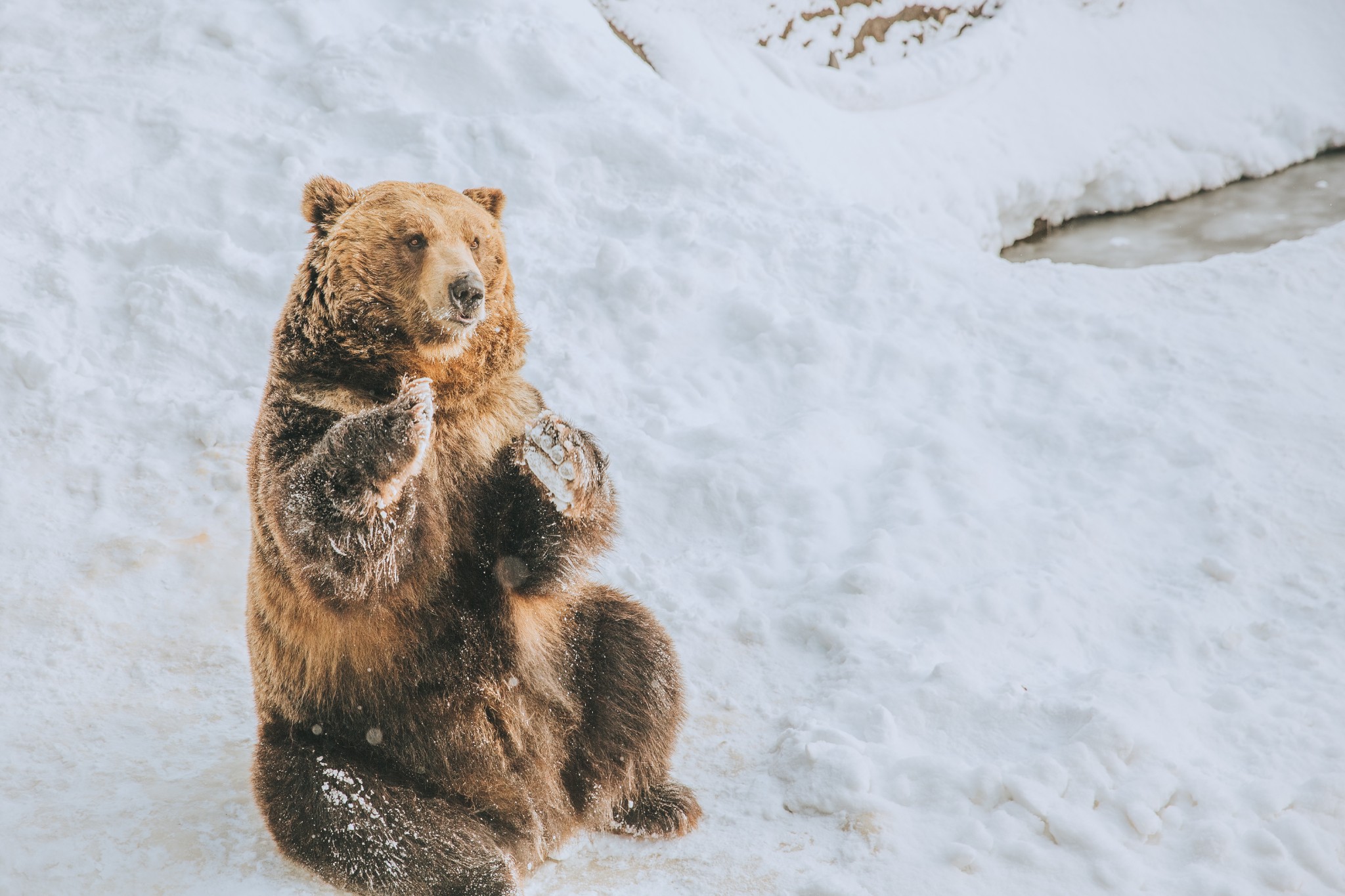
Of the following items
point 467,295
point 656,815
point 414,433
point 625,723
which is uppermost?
point 467,295

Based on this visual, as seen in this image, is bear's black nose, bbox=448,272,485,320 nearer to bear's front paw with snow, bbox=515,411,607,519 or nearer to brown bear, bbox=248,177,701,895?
brown bear, bbox=248,177,701,895

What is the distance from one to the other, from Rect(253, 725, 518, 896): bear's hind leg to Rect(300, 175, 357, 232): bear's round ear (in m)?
1.45

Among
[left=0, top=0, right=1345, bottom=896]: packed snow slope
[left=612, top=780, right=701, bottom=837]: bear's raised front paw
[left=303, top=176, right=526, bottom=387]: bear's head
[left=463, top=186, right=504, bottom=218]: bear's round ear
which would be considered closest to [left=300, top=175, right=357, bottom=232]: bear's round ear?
[left=303, top=176, right=526, bottom=387]: bear's head

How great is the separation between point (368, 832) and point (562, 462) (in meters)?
1.06

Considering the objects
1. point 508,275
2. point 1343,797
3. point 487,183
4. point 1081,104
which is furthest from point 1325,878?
point 1081,104

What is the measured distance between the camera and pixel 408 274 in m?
3.05

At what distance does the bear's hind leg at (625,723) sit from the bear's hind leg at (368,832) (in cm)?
45

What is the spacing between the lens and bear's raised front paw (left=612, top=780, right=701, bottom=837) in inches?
140

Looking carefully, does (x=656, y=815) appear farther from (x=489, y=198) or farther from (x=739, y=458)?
(x=739, y=458)

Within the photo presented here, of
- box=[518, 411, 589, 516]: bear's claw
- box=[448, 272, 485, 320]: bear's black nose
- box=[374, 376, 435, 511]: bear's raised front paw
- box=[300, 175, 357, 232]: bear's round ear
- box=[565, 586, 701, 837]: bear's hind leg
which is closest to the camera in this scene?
box=[374, 376, 435, 511]: bear's raised front paw

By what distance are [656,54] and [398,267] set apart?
5.75 m

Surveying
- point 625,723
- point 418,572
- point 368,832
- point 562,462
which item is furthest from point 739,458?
point 368,832

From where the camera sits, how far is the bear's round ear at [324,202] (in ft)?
10.6

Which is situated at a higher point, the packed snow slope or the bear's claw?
the bear's claw
